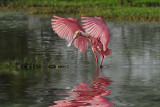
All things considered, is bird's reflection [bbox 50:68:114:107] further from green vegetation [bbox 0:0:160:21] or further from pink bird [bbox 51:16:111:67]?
green vegetation [bbox 0:0:160:21]

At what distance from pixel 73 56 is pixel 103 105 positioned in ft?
22.6

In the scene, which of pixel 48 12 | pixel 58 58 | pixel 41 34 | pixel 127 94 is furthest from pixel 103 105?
pixel 48 12

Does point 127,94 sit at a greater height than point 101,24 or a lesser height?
lesser

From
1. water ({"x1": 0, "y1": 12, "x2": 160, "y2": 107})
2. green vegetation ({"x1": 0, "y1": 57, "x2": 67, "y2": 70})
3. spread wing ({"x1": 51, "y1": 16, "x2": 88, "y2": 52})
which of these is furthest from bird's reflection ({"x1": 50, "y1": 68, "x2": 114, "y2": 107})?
spread wing ({"x1": 51, "y1": 16, "x2": 88, "y2": 52})

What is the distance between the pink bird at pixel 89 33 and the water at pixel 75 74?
505 millimetres

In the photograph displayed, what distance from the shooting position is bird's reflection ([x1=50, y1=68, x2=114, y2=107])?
318 inches

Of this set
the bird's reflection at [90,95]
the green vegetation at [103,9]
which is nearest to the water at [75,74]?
the bird's reflection at [90,95]

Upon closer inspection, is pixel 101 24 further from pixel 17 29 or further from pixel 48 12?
pixel 48 12

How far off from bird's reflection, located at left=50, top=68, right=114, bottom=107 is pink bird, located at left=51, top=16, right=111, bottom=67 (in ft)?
5.00

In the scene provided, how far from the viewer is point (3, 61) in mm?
12750

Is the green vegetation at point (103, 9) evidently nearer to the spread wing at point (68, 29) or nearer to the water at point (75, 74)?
the water at point (75, 74)

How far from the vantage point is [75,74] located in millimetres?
11320

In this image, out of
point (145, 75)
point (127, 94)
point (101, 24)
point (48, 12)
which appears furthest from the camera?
point (48, 12)

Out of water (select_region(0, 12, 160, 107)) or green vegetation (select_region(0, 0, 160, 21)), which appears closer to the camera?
water (select_region(0, 12, 160, 107))
